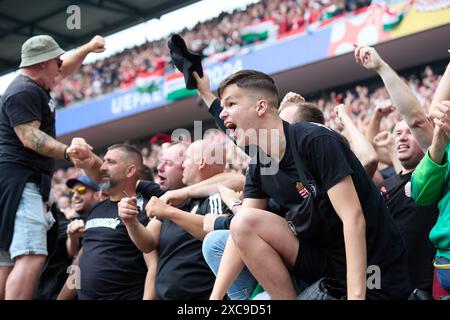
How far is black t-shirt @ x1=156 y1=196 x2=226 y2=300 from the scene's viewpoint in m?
2.97

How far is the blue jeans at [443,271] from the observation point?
7.09 ft

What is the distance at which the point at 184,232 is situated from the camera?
10.3 feet

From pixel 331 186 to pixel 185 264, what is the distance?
1.17 metres

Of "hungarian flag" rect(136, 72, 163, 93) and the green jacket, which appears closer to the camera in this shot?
the green jacket

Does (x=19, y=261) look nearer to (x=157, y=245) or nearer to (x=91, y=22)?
(x=157, y=245)

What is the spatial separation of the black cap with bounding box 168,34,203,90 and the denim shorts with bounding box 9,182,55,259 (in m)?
0.96

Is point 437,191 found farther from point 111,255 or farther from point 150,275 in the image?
point 111,255

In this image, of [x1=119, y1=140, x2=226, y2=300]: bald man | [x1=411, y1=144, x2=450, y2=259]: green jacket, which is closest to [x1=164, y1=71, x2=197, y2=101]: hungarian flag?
[x1=119, y1=140, x2=226, y2=300]: bald man

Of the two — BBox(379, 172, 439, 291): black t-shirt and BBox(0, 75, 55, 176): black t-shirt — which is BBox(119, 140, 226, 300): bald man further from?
BBox(379, 172, 439, 291): black t-shirt

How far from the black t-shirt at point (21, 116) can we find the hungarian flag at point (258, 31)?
26.2ft

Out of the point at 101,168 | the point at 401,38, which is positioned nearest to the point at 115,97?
the point at 401,38

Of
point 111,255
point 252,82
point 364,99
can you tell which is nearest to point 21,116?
point 111,255
